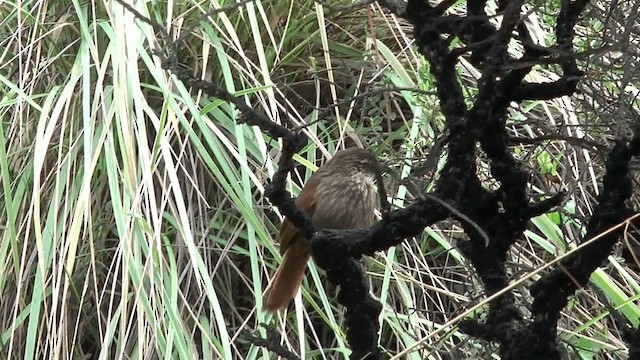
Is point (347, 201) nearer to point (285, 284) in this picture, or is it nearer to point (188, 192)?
point (285, 284)

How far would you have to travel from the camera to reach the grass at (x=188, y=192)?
178cm

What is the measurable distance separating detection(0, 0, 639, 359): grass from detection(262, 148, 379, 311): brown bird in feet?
0.27

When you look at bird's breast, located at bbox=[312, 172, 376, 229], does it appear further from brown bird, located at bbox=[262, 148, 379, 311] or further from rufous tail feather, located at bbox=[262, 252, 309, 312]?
rufous tail feather, located at bbox=[262, 252, 309, 312]

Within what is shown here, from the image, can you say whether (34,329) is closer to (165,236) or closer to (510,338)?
(165,236)

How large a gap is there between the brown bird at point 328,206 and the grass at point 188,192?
Answer: 82mm

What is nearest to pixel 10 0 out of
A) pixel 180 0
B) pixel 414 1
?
pixel 180 0

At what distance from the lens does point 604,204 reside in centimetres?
A: 82

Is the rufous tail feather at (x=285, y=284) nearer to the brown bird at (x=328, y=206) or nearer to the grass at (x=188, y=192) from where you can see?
the brown bird at (x=328, y=206)

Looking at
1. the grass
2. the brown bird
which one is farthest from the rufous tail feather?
the grass

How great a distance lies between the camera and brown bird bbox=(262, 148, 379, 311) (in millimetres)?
1650

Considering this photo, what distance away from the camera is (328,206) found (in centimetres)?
182

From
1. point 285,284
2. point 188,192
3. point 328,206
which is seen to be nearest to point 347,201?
point 328,206

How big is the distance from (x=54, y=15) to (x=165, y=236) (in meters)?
0.66

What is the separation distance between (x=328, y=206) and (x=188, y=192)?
0.33 m
